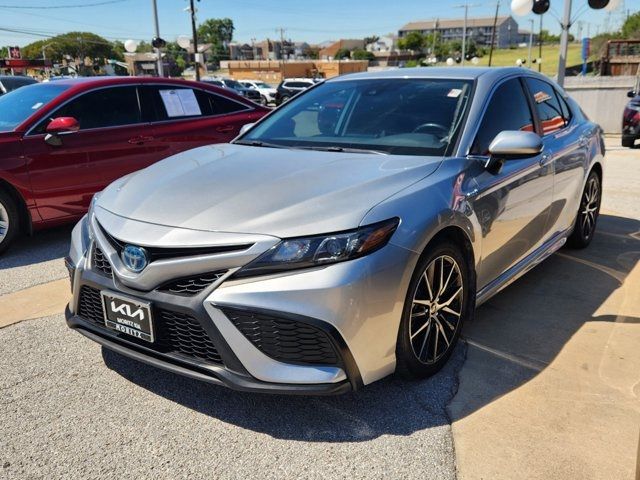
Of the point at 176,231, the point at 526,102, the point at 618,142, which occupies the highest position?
the point at 526,102

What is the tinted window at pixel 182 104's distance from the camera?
5949 millimetres

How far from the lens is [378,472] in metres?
2.25

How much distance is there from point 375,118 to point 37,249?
351cm

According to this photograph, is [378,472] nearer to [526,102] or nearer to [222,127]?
[526,102]

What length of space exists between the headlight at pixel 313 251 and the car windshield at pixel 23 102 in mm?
3844

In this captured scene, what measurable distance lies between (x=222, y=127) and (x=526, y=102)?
3.54m

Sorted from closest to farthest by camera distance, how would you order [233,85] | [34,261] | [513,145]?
[513,145]
[34,261]
[233,85]

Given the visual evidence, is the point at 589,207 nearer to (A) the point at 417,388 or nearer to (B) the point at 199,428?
(A) the point at 417,388

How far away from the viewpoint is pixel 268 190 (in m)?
2.64

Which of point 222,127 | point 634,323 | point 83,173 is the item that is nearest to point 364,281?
point 634,323

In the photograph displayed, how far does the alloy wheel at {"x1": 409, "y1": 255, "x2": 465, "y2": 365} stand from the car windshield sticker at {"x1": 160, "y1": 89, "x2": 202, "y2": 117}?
415cm

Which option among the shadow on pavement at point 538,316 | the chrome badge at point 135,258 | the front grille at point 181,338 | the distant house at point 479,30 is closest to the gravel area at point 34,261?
the chrome badge at point 135,258

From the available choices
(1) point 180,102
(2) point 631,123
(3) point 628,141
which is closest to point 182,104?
(1) point 180,102

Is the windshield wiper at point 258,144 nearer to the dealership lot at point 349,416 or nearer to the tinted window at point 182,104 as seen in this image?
the dealership lot at point 349,416
